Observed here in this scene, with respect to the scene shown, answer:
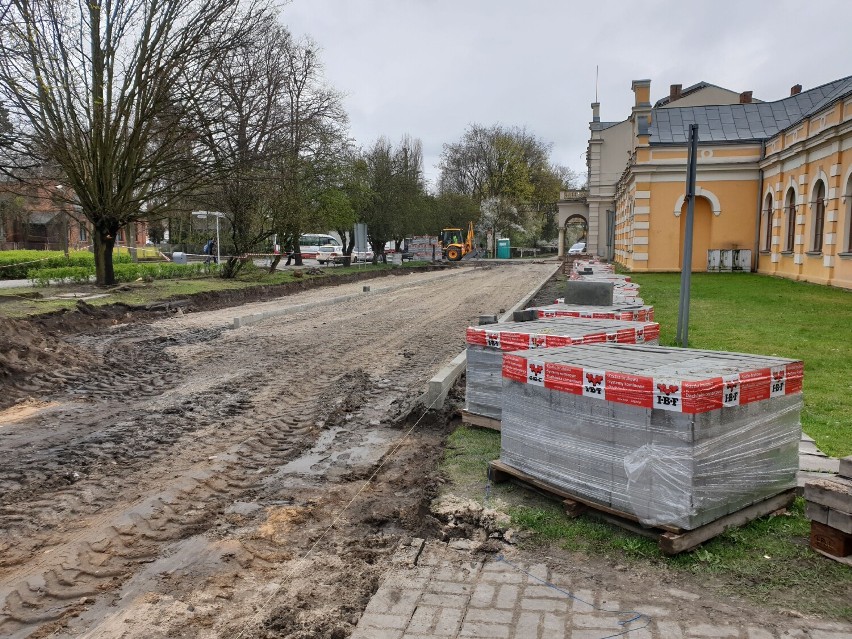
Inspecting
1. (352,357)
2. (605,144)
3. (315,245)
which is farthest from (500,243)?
(352,357)

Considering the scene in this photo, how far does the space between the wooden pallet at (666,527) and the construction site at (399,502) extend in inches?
0.9

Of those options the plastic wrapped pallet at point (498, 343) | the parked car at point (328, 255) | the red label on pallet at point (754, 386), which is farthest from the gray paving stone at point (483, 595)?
the parked car at point (328, 255)

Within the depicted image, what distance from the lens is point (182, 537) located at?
13.6 feet

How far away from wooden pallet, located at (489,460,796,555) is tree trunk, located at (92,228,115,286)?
1786 centimetres

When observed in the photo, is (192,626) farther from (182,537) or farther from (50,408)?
(50,408)

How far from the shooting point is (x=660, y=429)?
3.61 metres

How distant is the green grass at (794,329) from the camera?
20.0 ft

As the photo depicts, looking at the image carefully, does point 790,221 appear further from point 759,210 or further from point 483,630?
point 483,630

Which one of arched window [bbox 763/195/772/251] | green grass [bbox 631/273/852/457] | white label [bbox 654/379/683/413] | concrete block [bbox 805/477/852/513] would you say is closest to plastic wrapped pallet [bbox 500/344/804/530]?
white label [bbox 654/379/683/413]

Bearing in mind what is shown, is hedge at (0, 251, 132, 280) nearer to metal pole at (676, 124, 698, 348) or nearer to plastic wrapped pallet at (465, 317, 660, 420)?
plastic wrapped pallet at (465, 317, 660, 420)

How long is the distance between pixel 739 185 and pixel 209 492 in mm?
28268

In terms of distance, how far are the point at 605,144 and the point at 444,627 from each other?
53.0 meters

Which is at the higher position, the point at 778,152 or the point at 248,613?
the point at 778,152

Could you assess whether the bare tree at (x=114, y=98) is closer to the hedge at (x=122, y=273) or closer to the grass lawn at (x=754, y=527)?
the hedge at (x=122, y=273)
